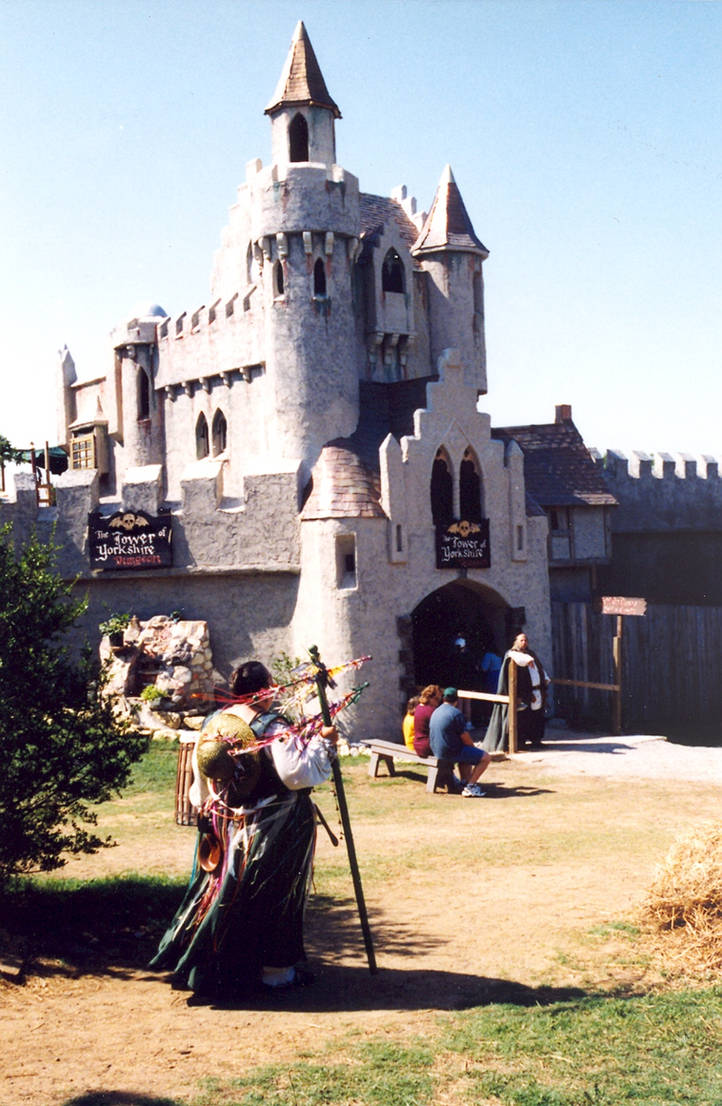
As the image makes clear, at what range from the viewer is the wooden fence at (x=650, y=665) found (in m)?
23.4

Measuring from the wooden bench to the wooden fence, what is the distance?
742 cm

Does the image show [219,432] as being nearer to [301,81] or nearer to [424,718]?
[301,81]

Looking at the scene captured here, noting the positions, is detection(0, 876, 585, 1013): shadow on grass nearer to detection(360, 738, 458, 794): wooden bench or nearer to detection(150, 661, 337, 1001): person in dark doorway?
detection(150, 661, 337, 1001): person in dark doorway

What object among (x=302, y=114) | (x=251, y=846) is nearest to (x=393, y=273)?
(x=302, y=114)

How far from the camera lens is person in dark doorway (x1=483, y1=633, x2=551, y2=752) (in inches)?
707

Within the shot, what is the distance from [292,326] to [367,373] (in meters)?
2.31

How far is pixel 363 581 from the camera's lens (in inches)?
774

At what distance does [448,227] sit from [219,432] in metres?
6.77

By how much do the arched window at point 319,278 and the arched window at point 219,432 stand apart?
3.68 meters

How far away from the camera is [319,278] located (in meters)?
21.2

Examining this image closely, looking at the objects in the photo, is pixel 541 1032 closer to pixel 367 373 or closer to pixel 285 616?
pixel 285 616

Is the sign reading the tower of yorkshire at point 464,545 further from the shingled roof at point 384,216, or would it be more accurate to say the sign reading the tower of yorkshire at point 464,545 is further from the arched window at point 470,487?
the shingled roof at point 384,216

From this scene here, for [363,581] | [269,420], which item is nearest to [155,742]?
[363,581]

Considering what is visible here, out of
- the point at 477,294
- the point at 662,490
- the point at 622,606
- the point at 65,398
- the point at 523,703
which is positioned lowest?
the point at 523,703
